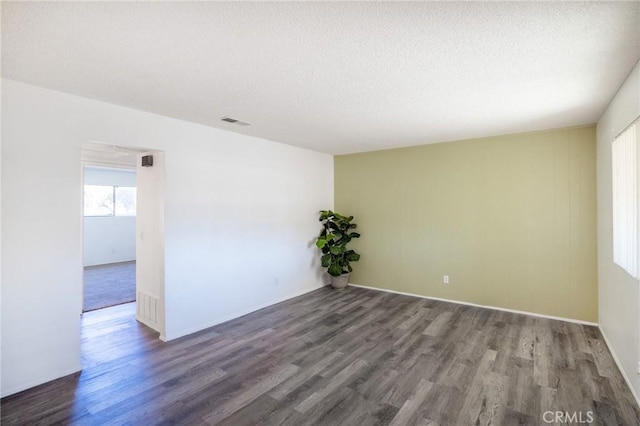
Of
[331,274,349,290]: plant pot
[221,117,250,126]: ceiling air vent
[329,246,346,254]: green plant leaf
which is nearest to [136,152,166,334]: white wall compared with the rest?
[221,117,250,126]: ceiling air vent

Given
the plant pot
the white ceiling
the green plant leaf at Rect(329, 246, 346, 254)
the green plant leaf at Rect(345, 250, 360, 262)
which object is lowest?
the plant pot

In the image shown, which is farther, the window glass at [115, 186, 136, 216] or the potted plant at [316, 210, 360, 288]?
the window glass at [115, 186, 136, 216]

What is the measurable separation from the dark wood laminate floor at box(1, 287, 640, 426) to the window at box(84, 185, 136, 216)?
5.08m

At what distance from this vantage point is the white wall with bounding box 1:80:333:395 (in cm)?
243

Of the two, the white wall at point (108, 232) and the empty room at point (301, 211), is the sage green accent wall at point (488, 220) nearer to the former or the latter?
the empty room at point (301, 211)

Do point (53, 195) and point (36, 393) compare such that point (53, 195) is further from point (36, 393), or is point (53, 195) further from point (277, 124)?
point (277, 124)

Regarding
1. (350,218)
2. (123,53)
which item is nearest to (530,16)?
(123,53)

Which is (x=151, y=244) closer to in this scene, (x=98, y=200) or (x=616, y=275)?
(x=616, y=275)

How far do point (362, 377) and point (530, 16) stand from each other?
278cm

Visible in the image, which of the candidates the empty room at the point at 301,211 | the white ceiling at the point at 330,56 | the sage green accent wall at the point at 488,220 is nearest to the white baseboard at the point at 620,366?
the empty room at the point at 301,211

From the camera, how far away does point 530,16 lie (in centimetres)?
158

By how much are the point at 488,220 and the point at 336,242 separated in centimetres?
251

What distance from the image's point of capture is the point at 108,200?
325 inches

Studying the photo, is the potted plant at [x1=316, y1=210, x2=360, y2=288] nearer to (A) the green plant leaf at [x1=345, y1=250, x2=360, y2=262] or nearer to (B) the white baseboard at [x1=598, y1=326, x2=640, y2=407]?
(A) the green plant leaf at [x1=345, y1=250, x2=360, y2=262]
